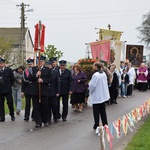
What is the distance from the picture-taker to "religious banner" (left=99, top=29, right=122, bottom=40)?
65.8 feet

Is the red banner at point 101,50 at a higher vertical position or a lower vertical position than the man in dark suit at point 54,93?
higher

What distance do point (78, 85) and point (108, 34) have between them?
7.03 metres

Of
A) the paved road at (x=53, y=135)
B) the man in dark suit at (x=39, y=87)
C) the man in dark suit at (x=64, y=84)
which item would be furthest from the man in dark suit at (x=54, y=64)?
the paved road at (x=53, y=135)

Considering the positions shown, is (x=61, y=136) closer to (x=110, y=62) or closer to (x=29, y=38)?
(x=110, y=62)

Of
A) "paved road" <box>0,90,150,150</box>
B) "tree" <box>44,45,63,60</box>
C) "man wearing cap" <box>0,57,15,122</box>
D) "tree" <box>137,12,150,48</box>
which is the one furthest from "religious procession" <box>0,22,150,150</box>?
"tree" <box>137,12,150,48</box>

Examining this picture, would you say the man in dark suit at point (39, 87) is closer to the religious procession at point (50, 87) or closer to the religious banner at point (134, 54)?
the religious procession at point (50, 87)

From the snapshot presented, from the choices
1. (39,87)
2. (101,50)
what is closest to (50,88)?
(39,87)

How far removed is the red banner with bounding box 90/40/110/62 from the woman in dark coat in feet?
9.81

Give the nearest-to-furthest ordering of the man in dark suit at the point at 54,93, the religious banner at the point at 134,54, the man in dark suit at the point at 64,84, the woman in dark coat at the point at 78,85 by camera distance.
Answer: the man in dark suit at the point at 54,93 < the man in dark suit at the point at 64,84 < the woman in dark coat at the point at 78,85 < the religious banner at the point at 134,54

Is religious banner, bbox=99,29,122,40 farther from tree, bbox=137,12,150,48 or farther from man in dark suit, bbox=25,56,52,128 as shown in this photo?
tree, bbox=137,12,150,48

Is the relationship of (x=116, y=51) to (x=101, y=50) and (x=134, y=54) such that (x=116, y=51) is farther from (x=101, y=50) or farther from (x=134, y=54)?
(x=134, y=54)

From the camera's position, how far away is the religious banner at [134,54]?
24.2m

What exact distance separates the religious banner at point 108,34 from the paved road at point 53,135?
26.6 ft

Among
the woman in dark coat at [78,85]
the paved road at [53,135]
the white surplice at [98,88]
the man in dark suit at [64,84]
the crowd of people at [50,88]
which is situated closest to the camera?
the paved road at [53,135]
